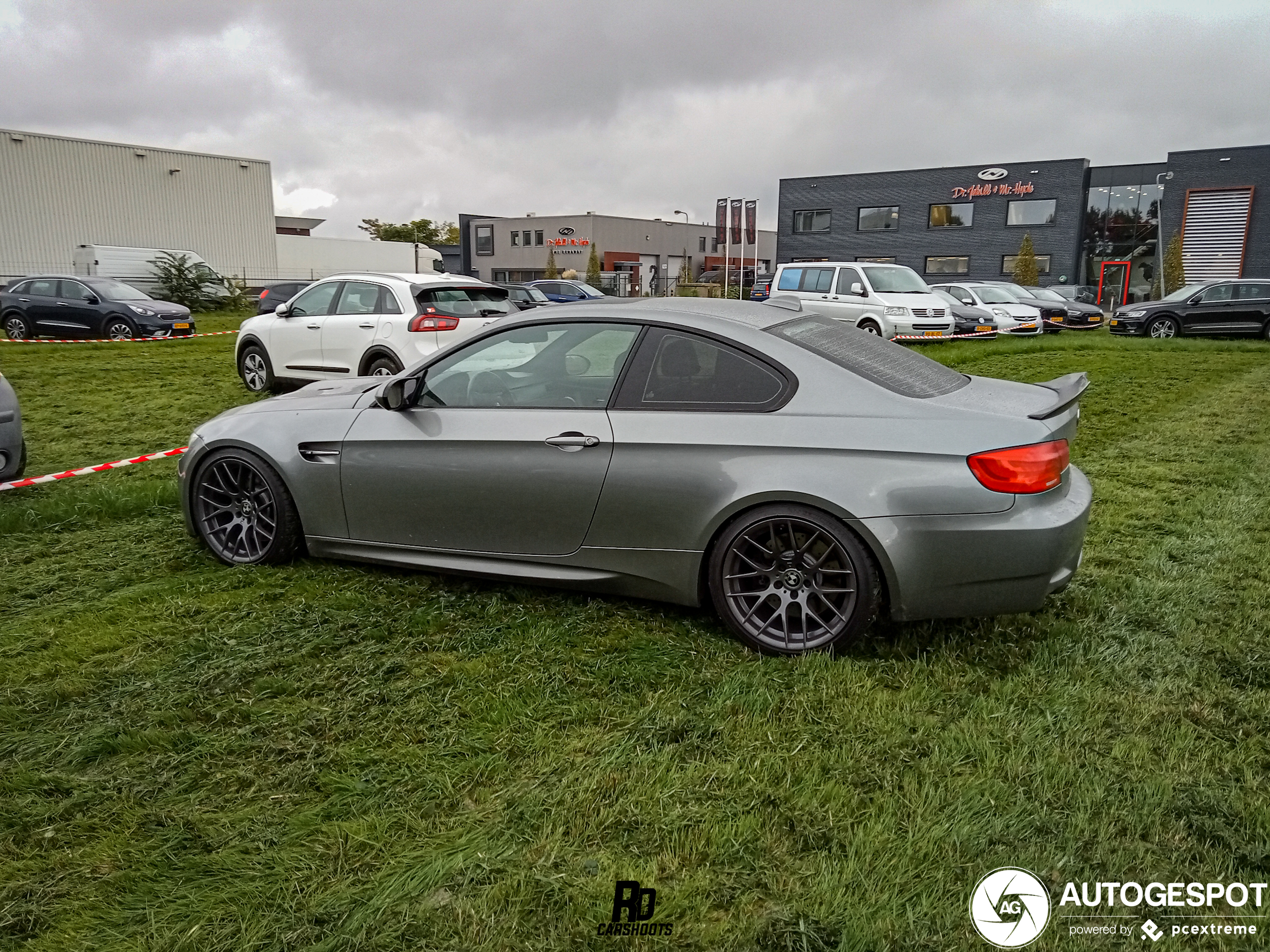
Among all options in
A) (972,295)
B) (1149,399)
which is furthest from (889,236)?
(1149,399)

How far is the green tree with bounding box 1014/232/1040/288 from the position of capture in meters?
43.3

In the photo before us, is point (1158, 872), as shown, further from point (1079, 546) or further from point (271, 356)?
point (271, 356)

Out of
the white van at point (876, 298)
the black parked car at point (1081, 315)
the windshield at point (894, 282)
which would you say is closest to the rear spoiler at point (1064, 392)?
the white van at point (876, 298)

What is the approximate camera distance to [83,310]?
1966 cm

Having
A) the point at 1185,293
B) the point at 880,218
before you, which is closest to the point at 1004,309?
the point at 1185,293

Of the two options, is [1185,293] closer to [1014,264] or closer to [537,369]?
[537,369]

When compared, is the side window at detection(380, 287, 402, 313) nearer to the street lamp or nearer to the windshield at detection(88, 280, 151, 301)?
the windshield at detection(88, 280, 151, 301)

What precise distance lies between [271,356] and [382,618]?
314 inches

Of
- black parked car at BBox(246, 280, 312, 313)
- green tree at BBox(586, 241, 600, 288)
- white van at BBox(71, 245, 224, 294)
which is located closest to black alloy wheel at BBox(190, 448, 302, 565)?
black parked car at BBox(246, 280, 312, 313)

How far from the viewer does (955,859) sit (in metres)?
2.47

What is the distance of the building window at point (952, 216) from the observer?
158 ft

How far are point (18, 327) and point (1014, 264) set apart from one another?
1654 inches

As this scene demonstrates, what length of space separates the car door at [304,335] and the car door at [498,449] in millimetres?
6550

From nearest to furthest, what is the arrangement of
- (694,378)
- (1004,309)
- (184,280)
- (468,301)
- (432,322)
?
(694,378) → (432,322) → (468,301) → (1004,309) → (184,280)
